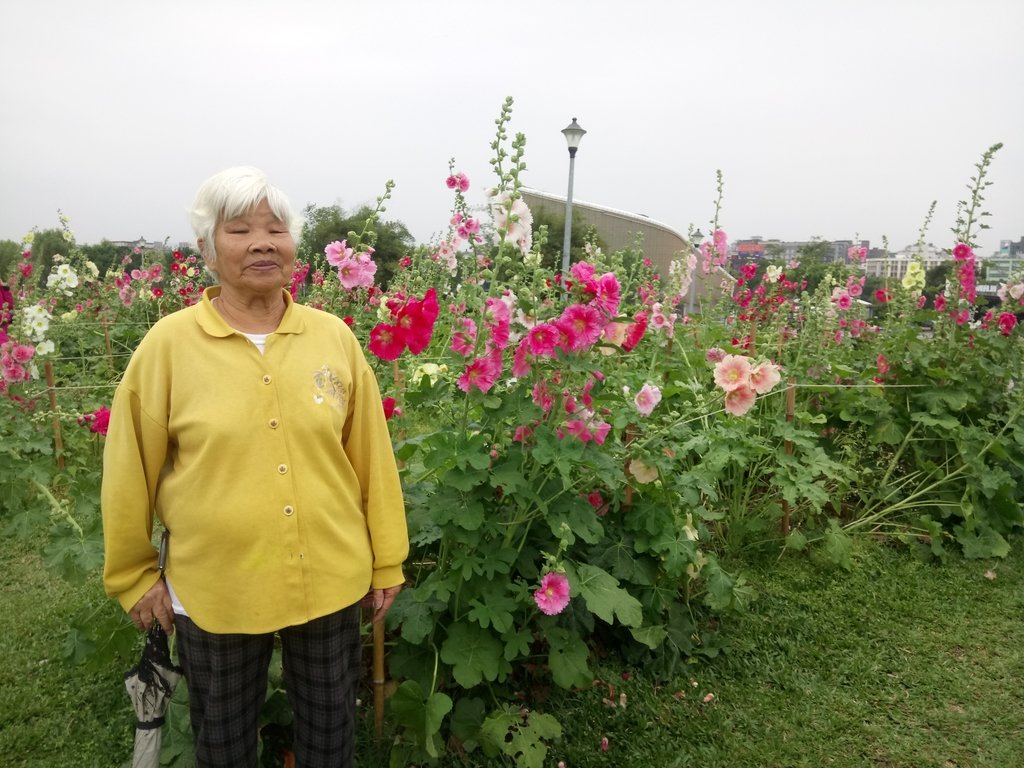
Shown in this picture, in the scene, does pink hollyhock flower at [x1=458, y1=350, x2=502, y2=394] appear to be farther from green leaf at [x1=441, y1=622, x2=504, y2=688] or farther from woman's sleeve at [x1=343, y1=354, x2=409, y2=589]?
green leaf at [x1=441, y1=622, x2=504, y2=688]

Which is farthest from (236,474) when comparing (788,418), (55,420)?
(55,420)

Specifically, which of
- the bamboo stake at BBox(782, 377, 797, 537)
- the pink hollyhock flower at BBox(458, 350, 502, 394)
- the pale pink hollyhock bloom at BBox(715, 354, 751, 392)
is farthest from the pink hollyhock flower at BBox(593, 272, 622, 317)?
the bamboo stake at BBox(782, 377, 797, 537)

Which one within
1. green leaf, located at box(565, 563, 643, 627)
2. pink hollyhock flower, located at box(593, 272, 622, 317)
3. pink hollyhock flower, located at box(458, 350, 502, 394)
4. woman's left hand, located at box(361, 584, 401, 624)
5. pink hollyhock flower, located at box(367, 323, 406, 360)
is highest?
pink hollyhock flower, located at box(593, 272, 622, 317)

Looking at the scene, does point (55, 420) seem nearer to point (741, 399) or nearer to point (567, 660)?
point (567, 660)

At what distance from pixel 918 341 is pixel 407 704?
3727 millimetres

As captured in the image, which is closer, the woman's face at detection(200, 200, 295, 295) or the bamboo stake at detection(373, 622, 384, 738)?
the woman's face at detection(200, 200, 295, 295)

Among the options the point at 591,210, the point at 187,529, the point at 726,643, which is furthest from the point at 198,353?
the point at 591,210

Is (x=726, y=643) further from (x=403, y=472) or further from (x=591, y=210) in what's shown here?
(x=591, y=210)

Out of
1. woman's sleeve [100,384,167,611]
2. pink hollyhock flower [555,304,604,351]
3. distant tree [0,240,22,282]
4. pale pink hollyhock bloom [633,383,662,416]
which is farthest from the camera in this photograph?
distant tree [0,240,22,282]

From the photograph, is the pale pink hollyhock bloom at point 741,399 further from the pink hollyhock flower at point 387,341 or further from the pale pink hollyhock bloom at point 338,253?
the pale pink hollyhock bloom at point 338,253

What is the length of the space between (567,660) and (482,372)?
105cm

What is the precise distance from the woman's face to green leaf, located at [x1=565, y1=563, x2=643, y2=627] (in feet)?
4.28

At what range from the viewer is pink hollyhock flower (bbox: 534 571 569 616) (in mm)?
2035

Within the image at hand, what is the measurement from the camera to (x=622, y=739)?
94.7 inches
